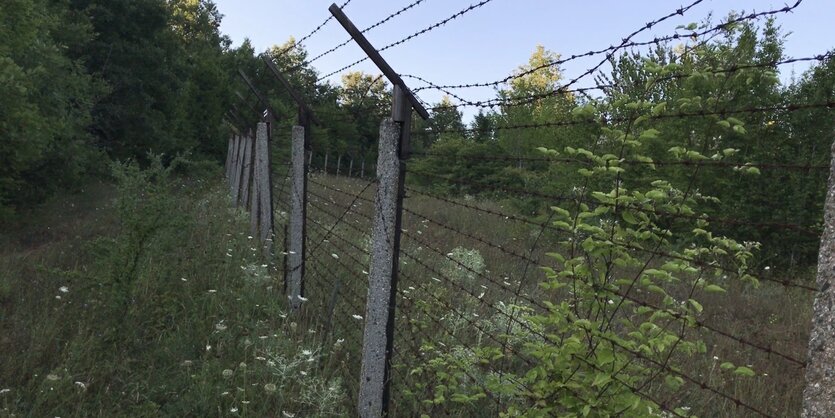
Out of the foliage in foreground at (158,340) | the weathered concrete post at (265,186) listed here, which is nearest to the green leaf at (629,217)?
the foliage in foreground at (158,340)

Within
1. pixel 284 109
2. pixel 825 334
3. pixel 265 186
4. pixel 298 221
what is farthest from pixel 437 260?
pixel 284 109

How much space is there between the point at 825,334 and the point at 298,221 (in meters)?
4.77

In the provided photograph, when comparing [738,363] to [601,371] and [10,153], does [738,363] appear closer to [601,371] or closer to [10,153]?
[601,371]

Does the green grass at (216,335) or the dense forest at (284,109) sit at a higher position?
the dense forest at (284,109)

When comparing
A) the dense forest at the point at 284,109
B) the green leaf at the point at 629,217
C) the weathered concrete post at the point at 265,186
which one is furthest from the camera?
the weathered concrete post at the point at 265,186

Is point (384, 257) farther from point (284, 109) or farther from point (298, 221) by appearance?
point (284, 109)

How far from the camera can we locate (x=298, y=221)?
5801mm

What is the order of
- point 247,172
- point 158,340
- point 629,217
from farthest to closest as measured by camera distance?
1. point 247,172
2. point 158,340
3. point 629,217

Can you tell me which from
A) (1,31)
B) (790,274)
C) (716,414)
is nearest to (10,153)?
(1,31)

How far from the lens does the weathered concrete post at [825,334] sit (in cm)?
157

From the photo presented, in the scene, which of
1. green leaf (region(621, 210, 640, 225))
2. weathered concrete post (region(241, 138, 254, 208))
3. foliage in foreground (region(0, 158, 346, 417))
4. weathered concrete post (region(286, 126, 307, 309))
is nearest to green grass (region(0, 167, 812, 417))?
foliage in foreground (region(0, 158, 346, 417))

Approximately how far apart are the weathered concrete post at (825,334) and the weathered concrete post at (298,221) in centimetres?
459

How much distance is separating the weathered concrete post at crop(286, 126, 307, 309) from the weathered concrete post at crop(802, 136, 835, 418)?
15.1 ft

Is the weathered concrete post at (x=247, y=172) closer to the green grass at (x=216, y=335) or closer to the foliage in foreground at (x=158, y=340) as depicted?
the green grass at (x=216, y=335)
